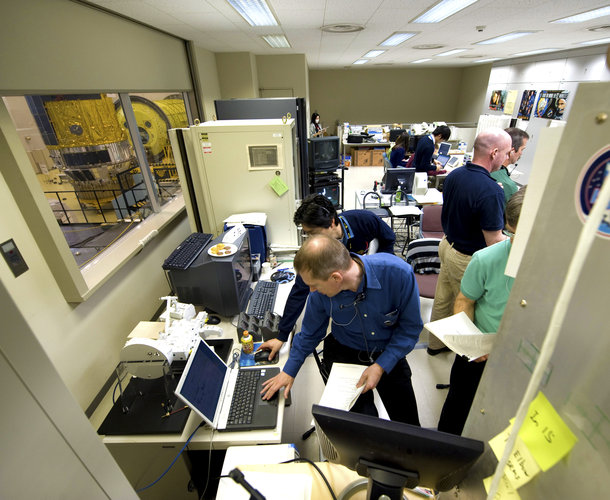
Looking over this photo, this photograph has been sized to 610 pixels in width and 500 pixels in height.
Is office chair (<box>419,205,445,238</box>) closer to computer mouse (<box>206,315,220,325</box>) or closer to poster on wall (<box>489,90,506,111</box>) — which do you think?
computer mouse (<box>206,315,220,325</box>)

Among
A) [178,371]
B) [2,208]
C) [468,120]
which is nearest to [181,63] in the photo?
[2,208]

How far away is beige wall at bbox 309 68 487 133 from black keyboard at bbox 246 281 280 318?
11.4 m

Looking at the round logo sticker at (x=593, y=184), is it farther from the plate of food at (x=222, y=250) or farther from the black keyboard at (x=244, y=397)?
the plate of food at (x=222, y=250)

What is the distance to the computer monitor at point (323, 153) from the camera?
15.4ft

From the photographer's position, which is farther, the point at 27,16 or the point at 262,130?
the point at 262,130

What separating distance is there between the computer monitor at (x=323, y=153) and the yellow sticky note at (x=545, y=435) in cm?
463

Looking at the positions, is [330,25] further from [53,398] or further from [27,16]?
[53,398]

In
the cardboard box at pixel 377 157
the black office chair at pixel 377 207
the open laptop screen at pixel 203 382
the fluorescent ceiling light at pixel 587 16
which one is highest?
the fluorescent ceiling light at pixel 587 16

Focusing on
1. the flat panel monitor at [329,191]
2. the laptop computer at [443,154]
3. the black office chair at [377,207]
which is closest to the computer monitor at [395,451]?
the black office chair at [377,207]

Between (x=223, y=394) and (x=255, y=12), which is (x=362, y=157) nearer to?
(x=255, y=12)

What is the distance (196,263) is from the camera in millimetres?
1827

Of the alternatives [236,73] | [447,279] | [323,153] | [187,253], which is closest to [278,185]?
[187,253]

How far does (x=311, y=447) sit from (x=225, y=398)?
0.95 metres

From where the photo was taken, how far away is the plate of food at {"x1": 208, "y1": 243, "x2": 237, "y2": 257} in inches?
72.5
